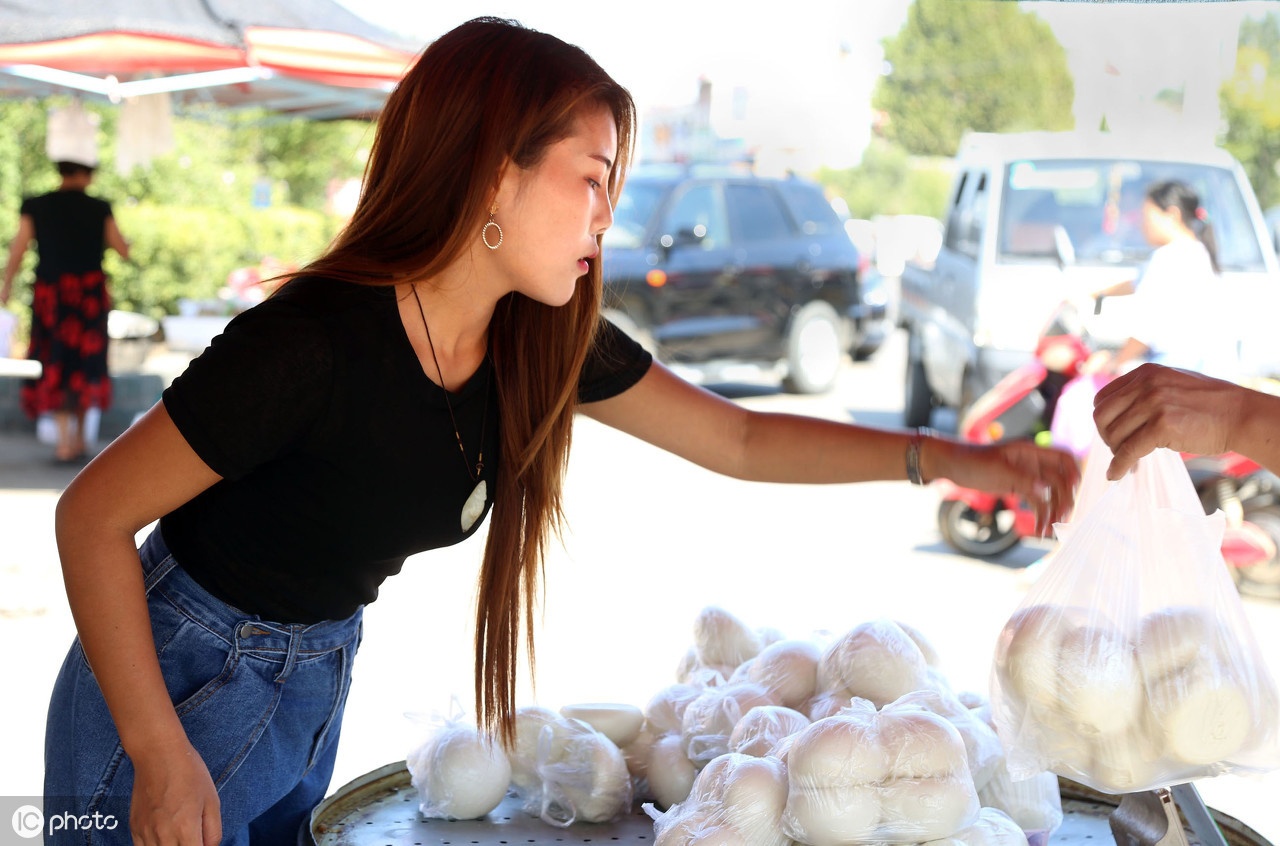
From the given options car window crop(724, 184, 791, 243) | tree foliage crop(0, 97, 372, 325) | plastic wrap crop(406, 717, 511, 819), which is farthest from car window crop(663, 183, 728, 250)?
plastic wrap crop(406, 717, 511, 819)

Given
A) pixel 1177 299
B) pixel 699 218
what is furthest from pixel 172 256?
pixel 1177 299

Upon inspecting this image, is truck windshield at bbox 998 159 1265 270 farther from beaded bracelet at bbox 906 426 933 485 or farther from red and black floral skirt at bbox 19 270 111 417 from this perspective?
beaded bracelet at bbox 906 426 933 485

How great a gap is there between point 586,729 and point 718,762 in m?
0.36

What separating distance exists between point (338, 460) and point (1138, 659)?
1007 millimetres

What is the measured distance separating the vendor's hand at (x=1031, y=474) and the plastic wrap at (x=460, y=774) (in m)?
0.83

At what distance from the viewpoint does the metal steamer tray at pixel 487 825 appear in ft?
5.62

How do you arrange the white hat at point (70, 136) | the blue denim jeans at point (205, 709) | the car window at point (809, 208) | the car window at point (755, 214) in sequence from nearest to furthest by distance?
the blue denim jeans at point (205, 709) < the white hat at point (70, 136) < the car window at point (755, 214) < the car window at point (809, 208)

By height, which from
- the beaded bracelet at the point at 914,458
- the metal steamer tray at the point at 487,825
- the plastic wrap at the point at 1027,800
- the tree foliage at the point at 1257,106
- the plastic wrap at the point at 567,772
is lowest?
the metal steamer tray at the point at 487,825

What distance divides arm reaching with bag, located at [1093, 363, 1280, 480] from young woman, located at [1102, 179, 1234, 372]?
458 centimetres

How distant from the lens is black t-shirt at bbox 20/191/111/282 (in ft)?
25.6

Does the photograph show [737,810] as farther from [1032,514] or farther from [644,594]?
[644,594]

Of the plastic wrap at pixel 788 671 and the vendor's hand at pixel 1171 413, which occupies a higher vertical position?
the vendor's hand at pixel 1171 413

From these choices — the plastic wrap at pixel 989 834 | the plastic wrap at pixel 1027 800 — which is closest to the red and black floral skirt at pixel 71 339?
→ the plastic wrap at pixel 1027 800

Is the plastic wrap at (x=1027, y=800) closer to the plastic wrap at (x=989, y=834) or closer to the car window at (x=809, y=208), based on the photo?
the plastic wrap at (x=989, y=834)
